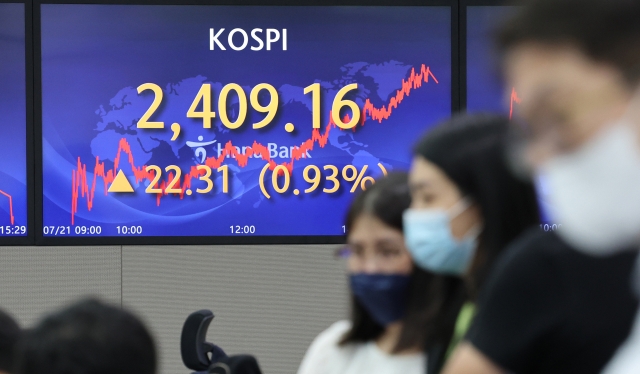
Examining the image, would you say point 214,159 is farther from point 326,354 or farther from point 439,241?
point 439,241

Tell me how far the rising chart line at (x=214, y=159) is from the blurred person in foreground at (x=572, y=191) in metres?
3.07

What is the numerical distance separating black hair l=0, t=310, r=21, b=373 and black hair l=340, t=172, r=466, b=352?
527 mm

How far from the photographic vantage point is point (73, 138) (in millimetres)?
3797

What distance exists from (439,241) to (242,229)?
2.68 metres

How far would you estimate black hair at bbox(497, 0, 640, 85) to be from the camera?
0.59 meters

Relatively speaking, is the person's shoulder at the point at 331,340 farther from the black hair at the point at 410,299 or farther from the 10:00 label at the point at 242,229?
the 10:00 label at the point at 242,229

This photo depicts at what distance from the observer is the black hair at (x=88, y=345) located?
39.6 inches

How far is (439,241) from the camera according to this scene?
1.19 meters

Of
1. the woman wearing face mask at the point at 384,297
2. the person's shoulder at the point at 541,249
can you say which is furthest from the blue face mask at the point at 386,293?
the person's shoulder at the point at 541,249

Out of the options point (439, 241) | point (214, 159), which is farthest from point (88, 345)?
point (214, 159)

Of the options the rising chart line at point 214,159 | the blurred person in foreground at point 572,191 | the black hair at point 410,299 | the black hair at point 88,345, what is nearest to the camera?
the blurred person in foreground at point 572,191

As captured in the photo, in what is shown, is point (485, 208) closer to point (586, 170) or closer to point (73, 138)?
point (586, 170)

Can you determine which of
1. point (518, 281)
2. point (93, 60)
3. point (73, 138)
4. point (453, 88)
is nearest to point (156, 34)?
point (93, 60)

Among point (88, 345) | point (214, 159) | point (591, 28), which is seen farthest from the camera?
point (214, 159)
